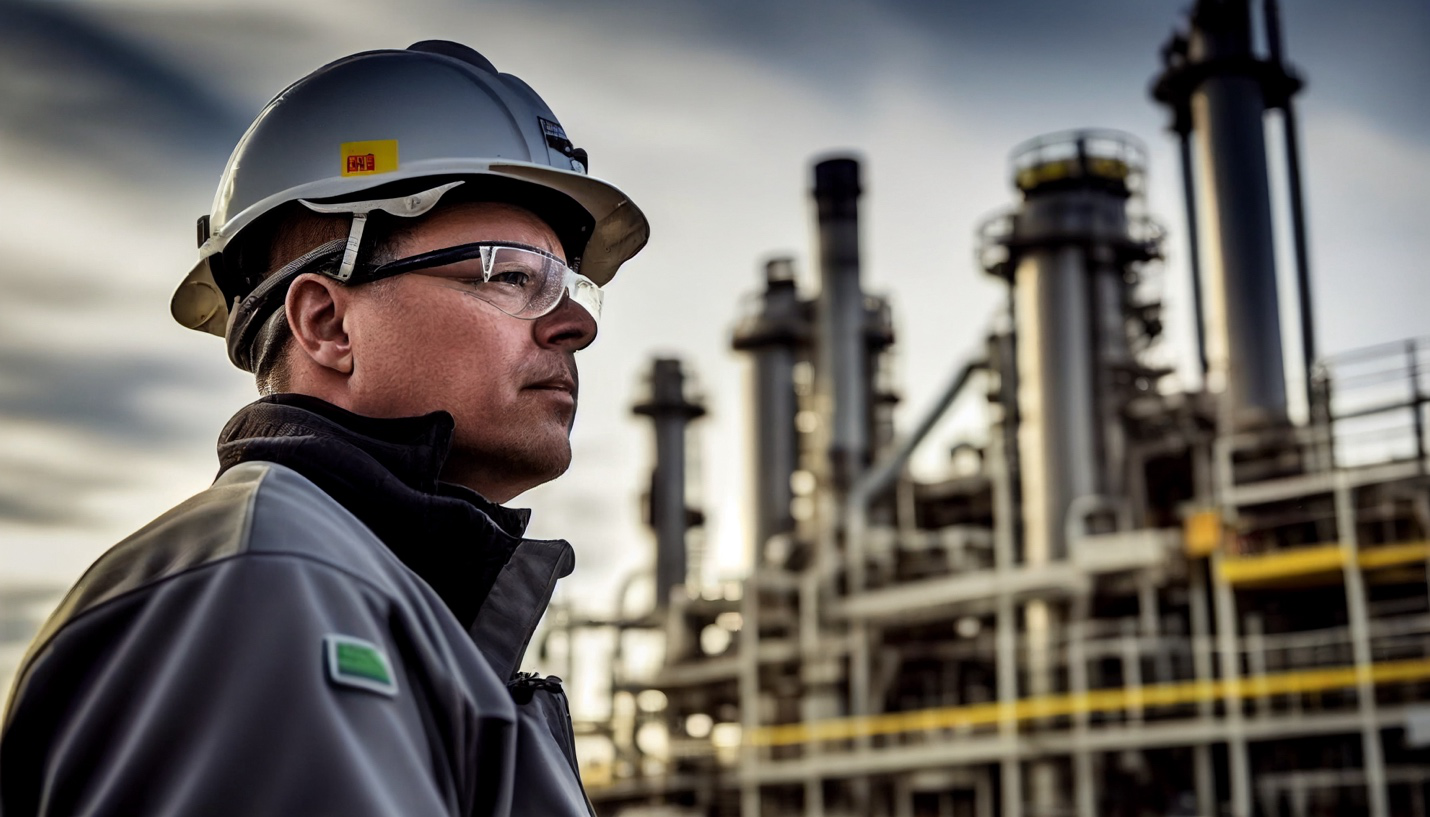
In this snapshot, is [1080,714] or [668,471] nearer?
[1080,714]

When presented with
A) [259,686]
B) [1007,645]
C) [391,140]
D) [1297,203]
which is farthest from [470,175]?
[1297,203]

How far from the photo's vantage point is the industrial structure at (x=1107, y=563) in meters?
19.5

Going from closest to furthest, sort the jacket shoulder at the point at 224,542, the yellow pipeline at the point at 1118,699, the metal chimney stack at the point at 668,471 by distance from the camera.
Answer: the jacket shoulder at the point at 224,542, the yellow pipeline at the point at 1118,699, the metal chimney stack at the point at 668,471

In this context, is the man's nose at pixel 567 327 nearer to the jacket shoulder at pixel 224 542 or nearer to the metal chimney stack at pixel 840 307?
the jacket shoulder at pixel 224 542

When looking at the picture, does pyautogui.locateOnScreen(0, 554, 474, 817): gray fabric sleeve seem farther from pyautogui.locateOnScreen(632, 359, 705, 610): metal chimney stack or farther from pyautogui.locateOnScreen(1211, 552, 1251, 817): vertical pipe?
pyautogui.locateOnScreen(632, 359, 705, 610): metal chimney stack

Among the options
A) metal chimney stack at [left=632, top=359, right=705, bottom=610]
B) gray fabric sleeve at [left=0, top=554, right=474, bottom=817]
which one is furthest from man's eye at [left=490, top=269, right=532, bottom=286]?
metal chimney stack at [left=632, top=359, right=705, bottom=610]

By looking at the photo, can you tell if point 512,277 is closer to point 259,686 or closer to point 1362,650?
point 259,686

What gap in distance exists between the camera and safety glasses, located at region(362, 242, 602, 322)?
1602 millimetres

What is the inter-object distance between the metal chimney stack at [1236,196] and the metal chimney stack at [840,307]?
603cm

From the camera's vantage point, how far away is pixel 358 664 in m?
1.02

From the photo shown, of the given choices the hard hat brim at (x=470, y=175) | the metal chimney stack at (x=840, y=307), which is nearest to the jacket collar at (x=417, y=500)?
the hard hat brim at (x=470, y=175)

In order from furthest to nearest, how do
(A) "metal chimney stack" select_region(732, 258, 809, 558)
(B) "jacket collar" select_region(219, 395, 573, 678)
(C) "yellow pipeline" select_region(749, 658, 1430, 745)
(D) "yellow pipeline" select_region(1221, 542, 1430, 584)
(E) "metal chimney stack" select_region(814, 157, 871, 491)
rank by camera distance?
(A) "metal chimney stack" select_region(732, 258, 809, 558)
(E) "metal chimney stack" select_region(814, 157, 871, 491)
(D) "yellow pipeline" select_region(1221, 542, 1430, 584)
(C) "yellow pipeline" select_region(749, 658, 1430, 745)
(B) "jacket collar" select_region(219, 395, 573, 678)

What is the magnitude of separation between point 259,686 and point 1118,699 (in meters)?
20.4

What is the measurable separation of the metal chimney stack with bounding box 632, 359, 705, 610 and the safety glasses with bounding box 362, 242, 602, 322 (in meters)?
29.3
